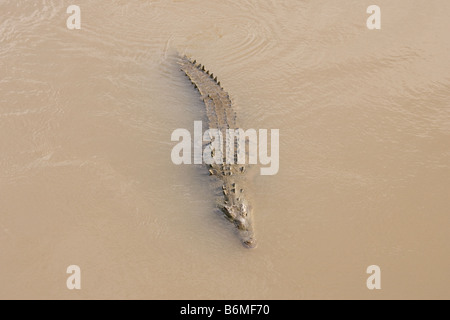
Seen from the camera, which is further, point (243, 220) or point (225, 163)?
point (225, 163)

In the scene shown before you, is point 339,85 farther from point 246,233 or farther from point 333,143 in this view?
point 246,233

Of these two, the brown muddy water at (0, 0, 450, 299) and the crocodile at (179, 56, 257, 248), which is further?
the crocodile at (179, 56, 257, 248)

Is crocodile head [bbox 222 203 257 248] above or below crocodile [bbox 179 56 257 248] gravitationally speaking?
below

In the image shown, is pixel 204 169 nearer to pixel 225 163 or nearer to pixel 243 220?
pixel 225 163

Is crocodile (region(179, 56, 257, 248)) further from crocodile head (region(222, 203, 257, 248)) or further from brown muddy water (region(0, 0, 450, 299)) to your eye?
brown muddy water (region(0, 0, 450, 299))

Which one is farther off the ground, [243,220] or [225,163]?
[225,163]

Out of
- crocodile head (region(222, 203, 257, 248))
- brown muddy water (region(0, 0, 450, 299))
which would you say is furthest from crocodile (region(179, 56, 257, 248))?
brown muddy water (region(0, 0, 450, 299))

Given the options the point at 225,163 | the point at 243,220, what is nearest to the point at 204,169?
the point at 225,163

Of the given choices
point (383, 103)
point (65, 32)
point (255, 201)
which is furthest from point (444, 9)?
point (65, 32)
